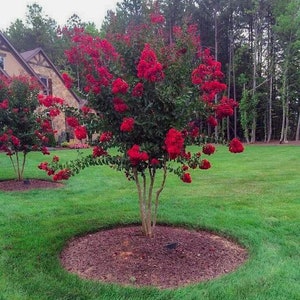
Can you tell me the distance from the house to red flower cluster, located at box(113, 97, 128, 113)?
1643 centimetres

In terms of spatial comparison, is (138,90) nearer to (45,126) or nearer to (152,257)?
(152,257)

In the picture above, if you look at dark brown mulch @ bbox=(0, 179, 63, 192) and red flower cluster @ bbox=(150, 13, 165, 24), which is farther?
dark brown mulch @ bbox=(0, 179, 63, 192)

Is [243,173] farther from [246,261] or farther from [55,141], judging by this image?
[55,141]

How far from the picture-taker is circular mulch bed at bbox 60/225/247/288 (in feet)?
10.5

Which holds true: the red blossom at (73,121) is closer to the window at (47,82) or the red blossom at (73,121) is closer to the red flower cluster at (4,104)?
the red flower cluster at (4,104)

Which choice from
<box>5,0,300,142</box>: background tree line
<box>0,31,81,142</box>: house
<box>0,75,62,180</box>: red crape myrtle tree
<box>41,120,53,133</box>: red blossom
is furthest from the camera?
<box>5,0,300,142</box>: background tree line

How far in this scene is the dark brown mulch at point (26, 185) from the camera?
738 centimetres

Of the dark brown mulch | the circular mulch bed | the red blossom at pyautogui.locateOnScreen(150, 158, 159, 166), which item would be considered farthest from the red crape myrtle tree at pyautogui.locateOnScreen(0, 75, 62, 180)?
the red blossom at pyautogui.locateOnScreen(150, 158, 159, 166)

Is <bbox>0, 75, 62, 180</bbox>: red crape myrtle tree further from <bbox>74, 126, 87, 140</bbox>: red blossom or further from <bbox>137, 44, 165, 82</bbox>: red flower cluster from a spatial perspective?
<bbox>137, 44, 165, 82</bbox>: red flower cluster

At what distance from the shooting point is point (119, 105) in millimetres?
3412

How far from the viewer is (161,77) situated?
11.5 feet

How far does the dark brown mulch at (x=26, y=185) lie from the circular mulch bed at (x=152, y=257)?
3.51 metres

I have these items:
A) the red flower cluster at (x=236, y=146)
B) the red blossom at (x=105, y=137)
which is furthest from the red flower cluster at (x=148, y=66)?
the red flower cluster at (x=236, y=146)

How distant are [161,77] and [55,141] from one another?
17.3 metres
